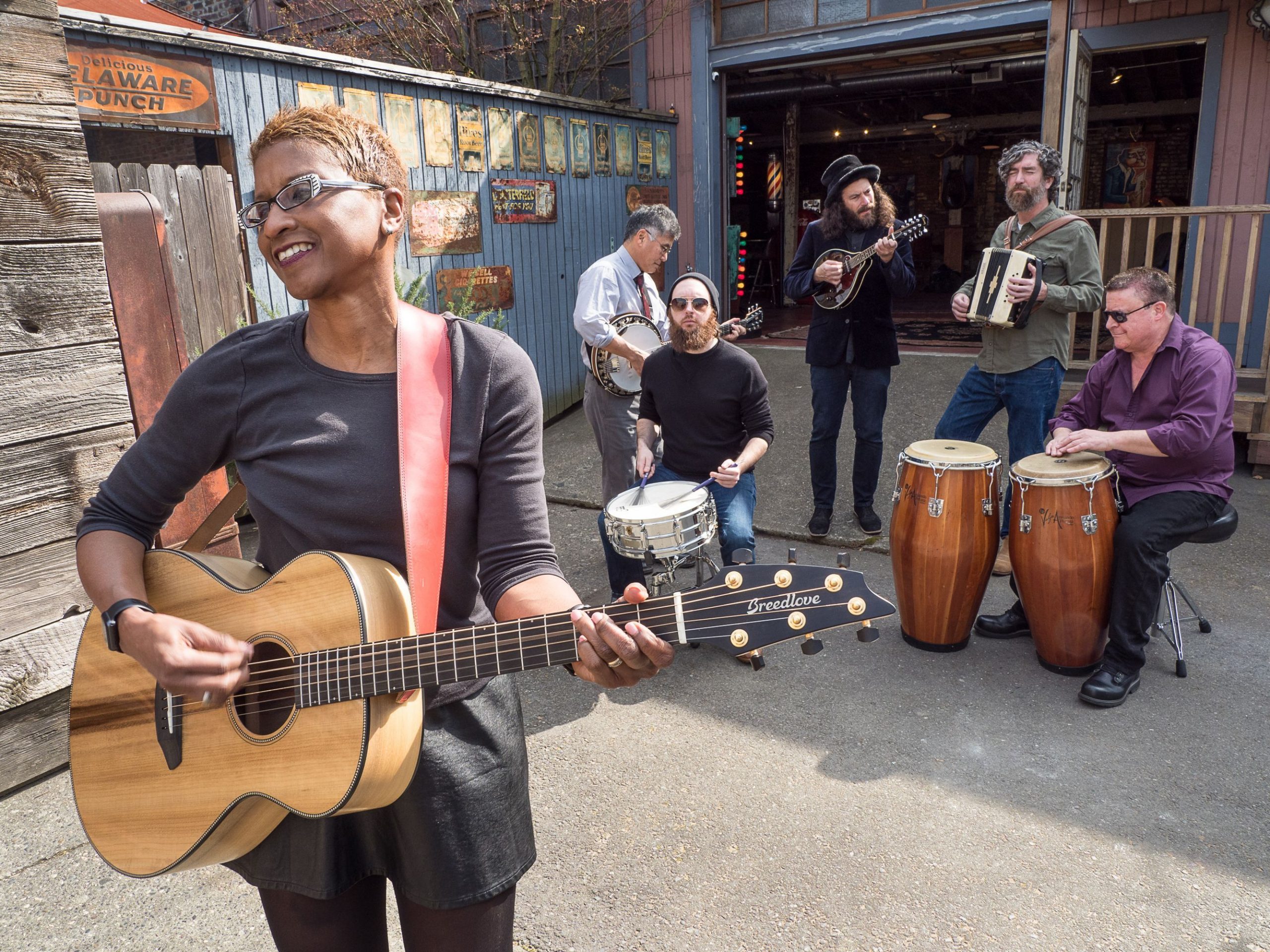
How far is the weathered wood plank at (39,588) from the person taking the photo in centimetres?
313

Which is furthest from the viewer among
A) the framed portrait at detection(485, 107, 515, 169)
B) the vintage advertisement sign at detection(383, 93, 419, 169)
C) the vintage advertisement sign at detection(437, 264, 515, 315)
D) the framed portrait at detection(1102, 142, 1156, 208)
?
the framed portrait at detection(1102, 142, 1156, 208)

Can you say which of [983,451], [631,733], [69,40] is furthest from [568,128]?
[631,733]

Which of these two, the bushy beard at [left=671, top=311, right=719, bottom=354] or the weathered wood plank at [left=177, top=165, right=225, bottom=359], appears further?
the weathered wood plank at [left=177, top=165, right=225, bottom=359]

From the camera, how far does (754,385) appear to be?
4293 millimetres

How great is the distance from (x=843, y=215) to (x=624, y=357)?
1.68 meters

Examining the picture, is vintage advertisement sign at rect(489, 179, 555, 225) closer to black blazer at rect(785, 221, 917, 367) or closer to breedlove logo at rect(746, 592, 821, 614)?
black blazer at rect(785, 221, 917, 367)

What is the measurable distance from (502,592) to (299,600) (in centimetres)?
37

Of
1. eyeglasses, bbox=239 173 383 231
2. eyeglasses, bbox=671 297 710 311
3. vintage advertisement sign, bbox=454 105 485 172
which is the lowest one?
eyeglasses, bbox=671 297 710 311

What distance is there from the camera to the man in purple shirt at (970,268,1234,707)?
3.66 metres

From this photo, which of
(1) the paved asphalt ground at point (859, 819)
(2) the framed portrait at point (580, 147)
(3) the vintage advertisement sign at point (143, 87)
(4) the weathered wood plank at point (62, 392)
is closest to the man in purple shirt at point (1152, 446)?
(1) the paved asphalt ground at point (859, 819)

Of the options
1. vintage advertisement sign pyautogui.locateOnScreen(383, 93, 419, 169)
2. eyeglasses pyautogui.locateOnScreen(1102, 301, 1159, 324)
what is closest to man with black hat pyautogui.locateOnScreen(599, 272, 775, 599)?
eyeglasses pyautogui.locateOnScreen(1102, 301, 1159, 324)

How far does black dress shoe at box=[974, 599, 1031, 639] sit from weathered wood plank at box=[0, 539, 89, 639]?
152 inches

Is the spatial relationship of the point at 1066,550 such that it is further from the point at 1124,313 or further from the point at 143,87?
the point at 143,87

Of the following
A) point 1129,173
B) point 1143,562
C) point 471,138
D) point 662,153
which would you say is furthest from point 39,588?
point 1129,173
